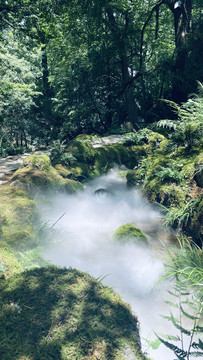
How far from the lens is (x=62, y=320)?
6.53ft

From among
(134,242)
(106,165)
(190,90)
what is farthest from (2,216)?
(190,90)

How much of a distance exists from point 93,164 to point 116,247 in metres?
4.16

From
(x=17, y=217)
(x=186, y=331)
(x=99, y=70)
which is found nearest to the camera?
(x=186, y=331)

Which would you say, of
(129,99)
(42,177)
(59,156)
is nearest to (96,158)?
(59,156)

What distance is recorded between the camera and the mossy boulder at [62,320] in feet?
5.78

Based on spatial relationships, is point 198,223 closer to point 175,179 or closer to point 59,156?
point 175,179

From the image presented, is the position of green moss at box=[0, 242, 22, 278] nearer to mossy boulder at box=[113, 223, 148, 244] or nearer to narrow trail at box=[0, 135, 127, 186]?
mossy boulder at box=[113, 223, 148, 244]

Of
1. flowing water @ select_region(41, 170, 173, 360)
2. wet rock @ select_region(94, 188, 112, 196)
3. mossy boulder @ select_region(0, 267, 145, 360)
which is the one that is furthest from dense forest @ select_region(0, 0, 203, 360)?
wet rock @ select_region(94, 188, 112, 196)

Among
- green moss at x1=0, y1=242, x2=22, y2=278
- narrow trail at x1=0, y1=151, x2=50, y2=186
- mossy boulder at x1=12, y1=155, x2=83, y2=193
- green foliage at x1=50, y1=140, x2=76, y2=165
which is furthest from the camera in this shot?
green foliage at x1=50, y1=140, x2=76, y2=165

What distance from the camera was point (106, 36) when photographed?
11.4 metres

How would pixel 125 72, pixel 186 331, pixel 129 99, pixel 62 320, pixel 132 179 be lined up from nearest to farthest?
pixel 186 331, pixel 62 320, pixel 132 179, pixel 125 72, pixel 129 99

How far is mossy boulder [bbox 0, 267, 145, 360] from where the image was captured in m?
1.76

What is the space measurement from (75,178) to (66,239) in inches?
129

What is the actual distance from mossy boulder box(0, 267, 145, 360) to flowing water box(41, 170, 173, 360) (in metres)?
0.95
